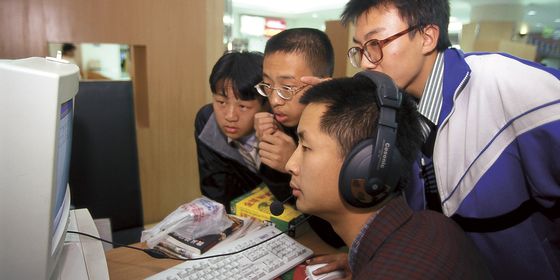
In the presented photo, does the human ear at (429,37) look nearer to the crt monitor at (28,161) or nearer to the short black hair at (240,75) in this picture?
the short black hair at (240,75)

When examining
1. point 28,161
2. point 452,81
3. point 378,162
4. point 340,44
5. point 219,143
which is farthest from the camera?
point 340,44

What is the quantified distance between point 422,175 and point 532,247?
31 centimetres

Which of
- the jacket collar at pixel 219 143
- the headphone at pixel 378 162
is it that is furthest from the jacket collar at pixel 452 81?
the jacket collar at pixel 219 143

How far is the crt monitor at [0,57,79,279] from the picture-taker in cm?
47

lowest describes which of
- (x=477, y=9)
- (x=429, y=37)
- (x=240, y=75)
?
(x=240, y=75)

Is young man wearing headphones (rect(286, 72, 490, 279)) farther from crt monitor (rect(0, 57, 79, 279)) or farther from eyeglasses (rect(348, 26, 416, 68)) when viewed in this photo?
crt monitor (rect(0, 57, 79, 279))

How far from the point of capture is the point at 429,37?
1.03 m

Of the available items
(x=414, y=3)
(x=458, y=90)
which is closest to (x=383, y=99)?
(x=458, y=90)

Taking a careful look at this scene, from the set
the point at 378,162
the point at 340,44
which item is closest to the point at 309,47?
the point at 378,162

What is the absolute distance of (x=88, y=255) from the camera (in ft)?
2.47

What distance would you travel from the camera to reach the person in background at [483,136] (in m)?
0.80

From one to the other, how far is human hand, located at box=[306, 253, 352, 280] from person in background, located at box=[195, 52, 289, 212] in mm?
295

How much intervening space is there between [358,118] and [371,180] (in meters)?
0.13

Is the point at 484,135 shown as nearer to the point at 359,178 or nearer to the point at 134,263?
the point at 359,178
